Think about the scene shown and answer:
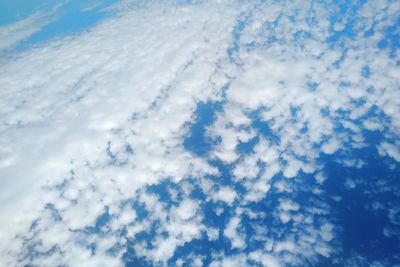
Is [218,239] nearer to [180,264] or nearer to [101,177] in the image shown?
[180,264]

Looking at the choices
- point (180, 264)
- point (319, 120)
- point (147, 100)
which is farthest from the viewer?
point (147, 100)

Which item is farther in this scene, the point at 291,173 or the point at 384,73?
the point at 384,73

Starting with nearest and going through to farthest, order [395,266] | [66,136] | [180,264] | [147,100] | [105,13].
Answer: [395,266] < [180,264] < [66,136] < [147,100] < [105,13]

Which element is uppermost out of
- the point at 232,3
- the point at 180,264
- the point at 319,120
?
the point at 232,3

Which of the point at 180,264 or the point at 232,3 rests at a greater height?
the point at 232,3

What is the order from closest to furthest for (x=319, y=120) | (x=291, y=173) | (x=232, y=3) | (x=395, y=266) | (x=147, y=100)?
(x=395, y=266)
(x=291, y=173)
(x=319, y=120)
(x=147, y=100)
(x=232, y=3)

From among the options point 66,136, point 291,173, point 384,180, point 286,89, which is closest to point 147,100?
point 66,136

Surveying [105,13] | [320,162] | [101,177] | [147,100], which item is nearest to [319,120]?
[320,162]

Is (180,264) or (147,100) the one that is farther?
(147,100)

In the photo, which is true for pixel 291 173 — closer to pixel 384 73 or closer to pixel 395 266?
pixel 395 266

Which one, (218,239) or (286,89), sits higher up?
(286,89)
